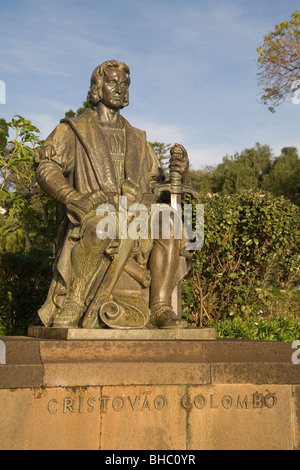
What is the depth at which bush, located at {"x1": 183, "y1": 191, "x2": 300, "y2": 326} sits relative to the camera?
26.1 ft

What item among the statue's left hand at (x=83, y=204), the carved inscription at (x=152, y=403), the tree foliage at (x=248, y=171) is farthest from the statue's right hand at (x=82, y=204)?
the tree foliage at (x=248, y=171)

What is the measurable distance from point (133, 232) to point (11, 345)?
4.41 ft

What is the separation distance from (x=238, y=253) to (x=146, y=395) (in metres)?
4.87

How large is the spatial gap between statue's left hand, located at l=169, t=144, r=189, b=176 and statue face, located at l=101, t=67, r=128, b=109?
65cm

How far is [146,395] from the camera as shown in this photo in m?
3.67

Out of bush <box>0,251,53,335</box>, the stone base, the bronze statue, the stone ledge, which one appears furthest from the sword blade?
bush <box>0,251,53,335</box>

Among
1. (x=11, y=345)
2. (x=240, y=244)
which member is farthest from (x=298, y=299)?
(x=11, y=345)

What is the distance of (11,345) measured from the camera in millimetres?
3670

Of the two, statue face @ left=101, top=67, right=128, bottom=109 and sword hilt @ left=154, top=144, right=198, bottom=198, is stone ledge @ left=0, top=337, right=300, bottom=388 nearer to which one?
sword hilt @ left=154, top=144, right=198, bottom=198

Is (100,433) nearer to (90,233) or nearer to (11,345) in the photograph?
(11,345)


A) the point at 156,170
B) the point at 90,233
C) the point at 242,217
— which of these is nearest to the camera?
the point at 90,233

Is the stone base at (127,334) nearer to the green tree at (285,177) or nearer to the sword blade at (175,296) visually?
the sword blade at (175,296)

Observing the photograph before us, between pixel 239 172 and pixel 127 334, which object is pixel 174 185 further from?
pixel 239 172
